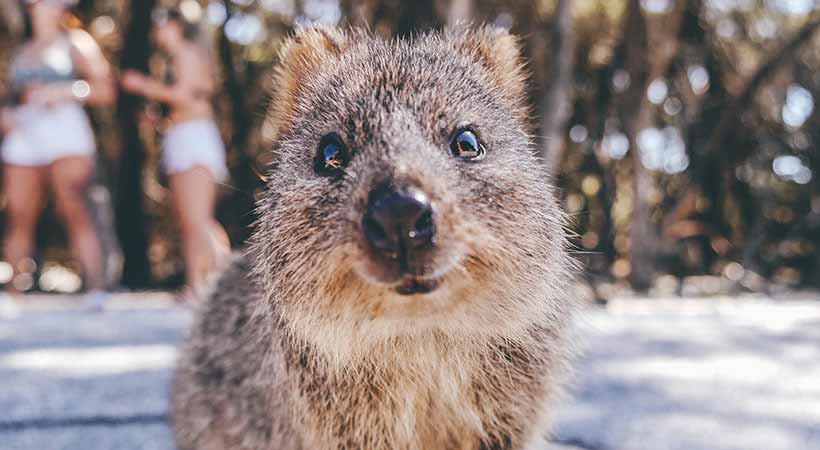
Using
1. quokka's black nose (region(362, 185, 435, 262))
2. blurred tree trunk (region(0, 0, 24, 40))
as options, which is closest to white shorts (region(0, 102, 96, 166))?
blurred tree trunk (region(0, 0, 24, 40))

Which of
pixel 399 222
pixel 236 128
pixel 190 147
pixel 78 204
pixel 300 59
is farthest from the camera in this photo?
pixel 236 128

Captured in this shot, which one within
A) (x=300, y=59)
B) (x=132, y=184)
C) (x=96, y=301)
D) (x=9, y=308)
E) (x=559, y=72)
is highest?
(x=559, y=72)

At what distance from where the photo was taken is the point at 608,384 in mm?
3436

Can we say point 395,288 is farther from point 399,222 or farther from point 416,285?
point 399,222

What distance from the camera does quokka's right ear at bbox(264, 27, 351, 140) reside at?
84.3 inches

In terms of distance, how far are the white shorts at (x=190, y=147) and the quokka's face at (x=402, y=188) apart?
137 inches

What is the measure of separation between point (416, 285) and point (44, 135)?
16.2ft

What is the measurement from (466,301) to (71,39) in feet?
16.6

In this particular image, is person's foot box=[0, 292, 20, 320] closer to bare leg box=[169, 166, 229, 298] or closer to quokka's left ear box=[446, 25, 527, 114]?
bare leg box=[169, 166, 229, 298]

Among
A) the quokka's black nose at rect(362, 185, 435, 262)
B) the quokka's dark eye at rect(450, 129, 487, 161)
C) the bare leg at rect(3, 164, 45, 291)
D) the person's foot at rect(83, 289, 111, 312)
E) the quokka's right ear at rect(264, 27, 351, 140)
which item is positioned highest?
the quokka's right ear at rect(264, 27, 351, 140)

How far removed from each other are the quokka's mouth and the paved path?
94cm

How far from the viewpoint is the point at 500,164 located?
1.77m

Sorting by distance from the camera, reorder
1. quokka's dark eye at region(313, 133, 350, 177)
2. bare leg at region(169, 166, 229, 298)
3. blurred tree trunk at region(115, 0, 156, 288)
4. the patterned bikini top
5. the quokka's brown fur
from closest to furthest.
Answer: the quokka's brown fur
quokka's dark eye at region(313, 133, 350, 177)
the patterned bikini top
bare leg at region(169, 166, 229, 298)
blurred tree trunk at region(115, 0, 156, 288)

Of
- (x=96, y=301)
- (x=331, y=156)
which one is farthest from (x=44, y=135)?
(x=331, y=156)
